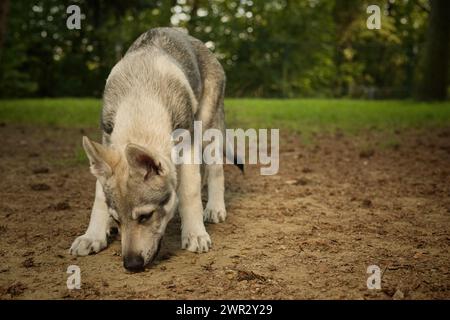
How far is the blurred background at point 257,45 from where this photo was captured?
23750mm

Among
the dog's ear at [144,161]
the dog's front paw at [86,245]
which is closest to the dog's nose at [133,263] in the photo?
the dog's ear at [144,161]

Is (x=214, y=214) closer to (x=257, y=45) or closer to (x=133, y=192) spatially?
(x=133, y=192)

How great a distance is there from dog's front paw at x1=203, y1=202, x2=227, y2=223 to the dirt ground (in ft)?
0.33

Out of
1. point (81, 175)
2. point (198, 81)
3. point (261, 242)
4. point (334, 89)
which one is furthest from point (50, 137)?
point (334, 89)

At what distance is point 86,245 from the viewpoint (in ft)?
14.6

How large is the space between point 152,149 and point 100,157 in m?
0.44

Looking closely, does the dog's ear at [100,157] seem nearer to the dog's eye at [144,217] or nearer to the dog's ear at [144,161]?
the dog's ear at [144,161]

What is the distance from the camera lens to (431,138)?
1208 cm

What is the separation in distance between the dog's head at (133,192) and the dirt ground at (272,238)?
Answer: 0.22 metres

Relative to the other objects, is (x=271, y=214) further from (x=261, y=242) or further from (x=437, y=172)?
(x=437, y=172)

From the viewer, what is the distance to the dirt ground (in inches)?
143

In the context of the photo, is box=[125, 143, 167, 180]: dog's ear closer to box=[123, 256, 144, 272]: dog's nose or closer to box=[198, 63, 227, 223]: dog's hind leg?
box=[123, 256, 144, 272]: dog's nose
